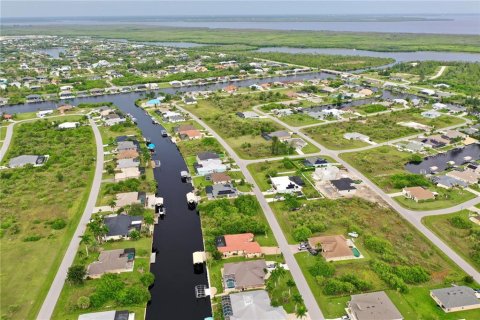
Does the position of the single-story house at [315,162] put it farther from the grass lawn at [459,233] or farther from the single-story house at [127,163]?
the single-story house at [127,163]

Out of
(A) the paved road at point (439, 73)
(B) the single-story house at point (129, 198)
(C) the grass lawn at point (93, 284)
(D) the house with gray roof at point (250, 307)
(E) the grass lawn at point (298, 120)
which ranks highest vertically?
(A) the paved road at point (439, 73)

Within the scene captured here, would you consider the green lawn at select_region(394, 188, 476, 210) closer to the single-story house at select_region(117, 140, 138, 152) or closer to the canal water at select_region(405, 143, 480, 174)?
the canal water at select_region(405, 143, 480, 174)

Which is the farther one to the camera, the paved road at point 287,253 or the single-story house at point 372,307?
the paved road at point 287,253

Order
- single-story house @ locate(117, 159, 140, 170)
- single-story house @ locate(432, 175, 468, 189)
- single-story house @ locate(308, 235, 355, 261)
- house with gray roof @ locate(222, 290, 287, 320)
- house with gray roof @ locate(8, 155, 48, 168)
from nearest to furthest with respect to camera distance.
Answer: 1. house with gray roof @ locate(222, 290, 287, 320)
2. single-story house @ locate(308, 235, 355, 261)
3. single-story house @ locate(432, 175, 468, 189)
4. single-story house @ locate(117, 159, 140, 170)
5. house with gray roof @ locate(8, 155, 48, 168)

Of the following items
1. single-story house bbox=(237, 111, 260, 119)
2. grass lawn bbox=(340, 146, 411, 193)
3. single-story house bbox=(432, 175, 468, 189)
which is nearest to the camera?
single-story house bbox=(432, 175, 468, 189)

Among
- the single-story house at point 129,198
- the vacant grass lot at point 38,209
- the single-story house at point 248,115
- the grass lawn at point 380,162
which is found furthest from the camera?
the single-story house at point 248,115

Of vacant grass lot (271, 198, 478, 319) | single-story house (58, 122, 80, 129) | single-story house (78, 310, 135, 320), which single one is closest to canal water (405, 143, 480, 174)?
vacant grass lot (271, 198, 478, 319)

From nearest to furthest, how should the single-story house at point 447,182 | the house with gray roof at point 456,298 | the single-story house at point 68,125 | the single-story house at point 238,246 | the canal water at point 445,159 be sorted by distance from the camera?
the house with gray roof at point 456,298 < the single-story house at point 238,246 < the single-story house at point 447,182 < the canal water at point 445,159 < the single-story house at point 68,125

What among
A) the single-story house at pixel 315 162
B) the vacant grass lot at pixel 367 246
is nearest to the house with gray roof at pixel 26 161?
the vacant grass lot at pixel 367 246

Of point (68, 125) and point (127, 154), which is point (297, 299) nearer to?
point (127, 154)
